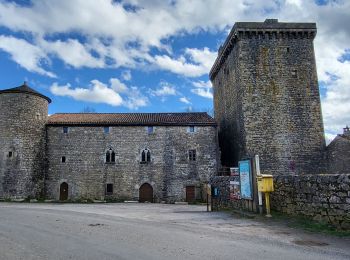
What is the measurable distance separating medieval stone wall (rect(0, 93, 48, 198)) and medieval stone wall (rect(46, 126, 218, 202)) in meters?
1.09

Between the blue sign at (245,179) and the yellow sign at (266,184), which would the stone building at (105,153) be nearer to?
the blue sign at (245,179)

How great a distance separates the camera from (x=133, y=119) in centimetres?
3058

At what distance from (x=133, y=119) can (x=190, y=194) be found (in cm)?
880

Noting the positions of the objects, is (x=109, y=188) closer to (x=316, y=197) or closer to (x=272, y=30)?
(x=272, y=30)

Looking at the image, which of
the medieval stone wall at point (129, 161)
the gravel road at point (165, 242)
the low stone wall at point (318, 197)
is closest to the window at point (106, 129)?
the medieval stone wall at point (129, 161)

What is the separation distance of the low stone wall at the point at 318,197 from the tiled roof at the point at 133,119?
1816cm

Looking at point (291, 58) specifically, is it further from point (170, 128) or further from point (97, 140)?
point (97, 140)

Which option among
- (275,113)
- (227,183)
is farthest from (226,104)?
(227,183)

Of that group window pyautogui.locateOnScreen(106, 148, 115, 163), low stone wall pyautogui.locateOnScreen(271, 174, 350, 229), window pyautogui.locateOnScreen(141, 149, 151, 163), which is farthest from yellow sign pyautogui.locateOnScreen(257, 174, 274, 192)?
window pyautogui.locateOnScreen(106, 148, 115, 163)

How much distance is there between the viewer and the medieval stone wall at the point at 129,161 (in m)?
28.5

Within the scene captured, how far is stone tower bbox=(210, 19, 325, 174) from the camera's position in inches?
1030

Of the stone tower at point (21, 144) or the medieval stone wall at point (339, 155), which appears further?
the stone tower at point (21, 144)

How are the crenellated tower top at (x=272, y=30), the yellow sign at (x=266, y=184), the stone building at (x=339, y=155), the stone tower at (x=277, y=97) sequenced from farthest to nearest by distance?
the crenellated tower top at (x=272, y=30) < the stone tower at (x=277, y=97) < the stone building at (x=339, y=155) < the yellow sign at (x=266, y=184)

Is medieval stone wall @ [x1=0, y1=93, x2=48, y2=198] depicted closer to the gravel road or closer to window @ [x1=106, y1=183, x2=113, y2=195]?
window @ [x1=106, y1=183, x2=113, y2=195]
